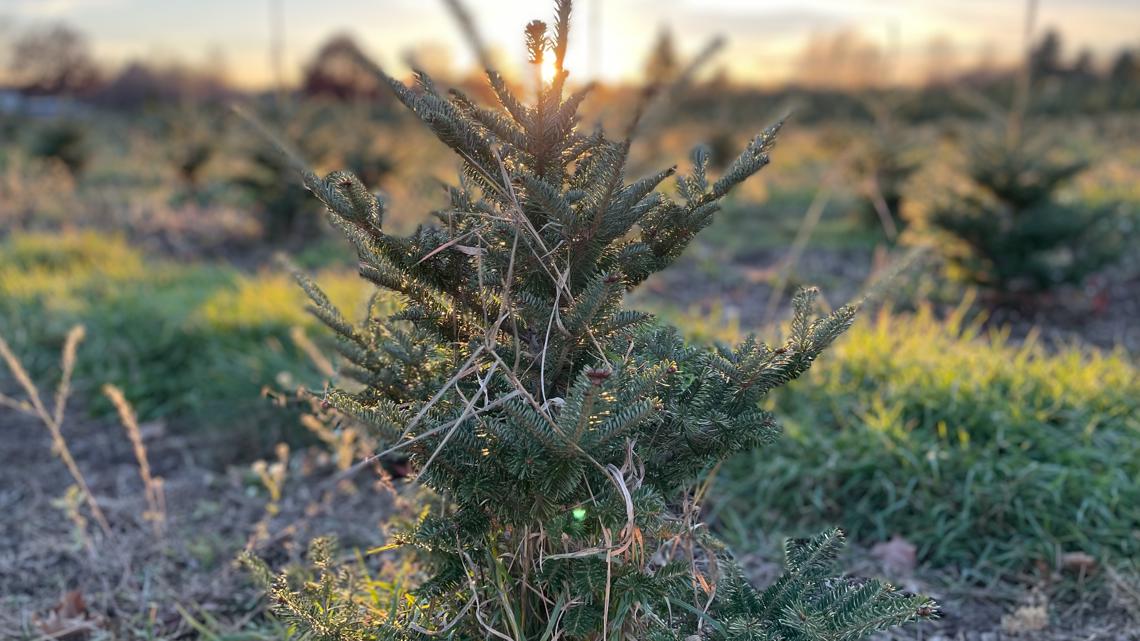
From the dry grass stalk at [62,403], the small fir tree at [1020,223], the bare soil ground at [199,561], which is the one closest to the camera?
the bare soil ground at [199,561]

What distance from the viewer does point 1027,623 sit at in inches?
103

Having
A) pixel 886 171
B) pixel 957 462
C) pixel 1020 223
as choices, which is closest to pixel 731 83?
pixel 886 171

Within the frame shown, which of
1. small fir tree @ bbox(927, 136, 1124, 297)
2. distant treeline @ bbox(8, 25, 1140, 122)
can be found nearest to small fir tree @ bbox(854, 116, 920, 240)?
small fir tree @ bbox(927, 136, 1124, 297)

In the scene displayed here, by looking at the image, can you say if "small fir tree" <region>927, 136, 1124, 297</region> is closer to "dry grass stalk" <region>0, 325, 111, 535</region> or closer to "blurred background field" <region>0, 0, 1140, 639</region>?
"blurred background field" <region>0, 0, 1140, 639</region>

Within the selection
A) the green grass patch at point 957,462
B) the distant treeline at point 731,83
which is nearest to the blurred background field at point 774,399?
the green grass patch at point 957,462

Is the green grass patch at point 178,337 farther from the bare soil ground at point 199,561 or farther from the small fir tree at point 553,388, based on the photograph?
the small fir tree at point 553,388

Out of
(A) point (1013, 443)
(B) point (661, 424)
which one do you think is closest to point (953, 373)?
(A) point (1013, 443)

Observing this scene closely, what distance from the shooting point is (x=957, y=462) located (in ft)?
10.6

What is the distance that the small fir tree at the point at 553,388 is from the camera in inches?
59.0

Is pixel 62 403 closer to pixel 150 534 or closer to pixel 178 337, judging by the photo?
pixel 150 534

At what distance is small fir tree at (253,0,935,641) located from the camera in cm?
150

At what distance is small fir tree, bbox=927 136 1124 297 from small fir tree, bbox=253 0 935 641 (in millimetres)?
4757

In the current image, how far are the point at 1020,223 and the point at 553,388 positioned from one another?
5.09 meters

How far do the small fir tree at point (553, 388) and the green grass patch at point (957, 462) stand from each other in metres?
1.51
